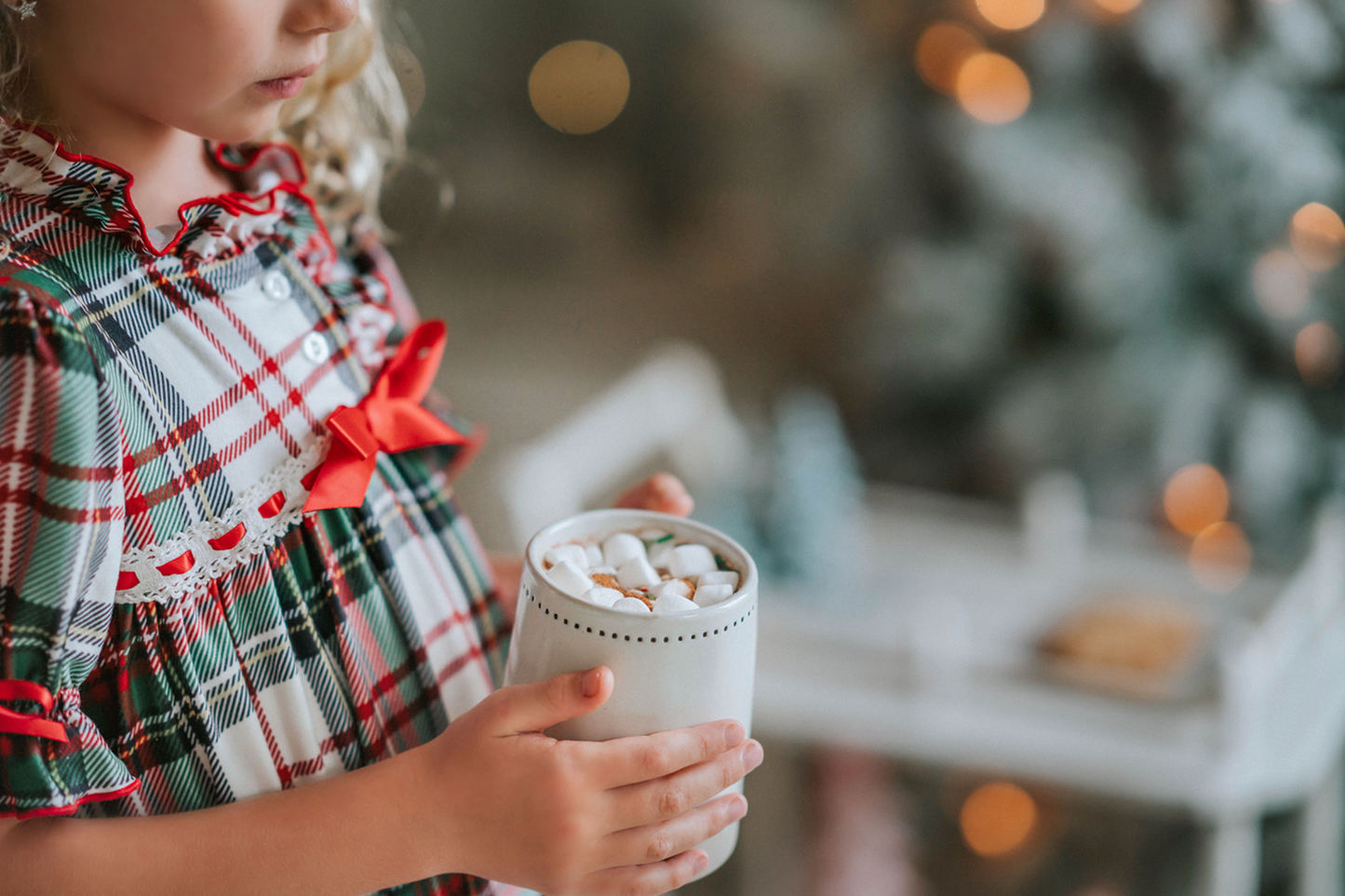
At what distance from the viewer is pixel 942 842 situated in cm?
139

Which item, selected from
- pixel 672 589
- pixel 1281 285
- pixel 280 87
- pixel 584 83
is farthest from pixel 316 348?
pixel 584 83

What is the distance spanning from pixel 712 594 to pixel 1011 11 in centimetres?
127

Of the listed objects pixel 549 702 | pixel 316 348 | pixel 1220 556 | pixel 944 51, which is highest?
pixel 944 51

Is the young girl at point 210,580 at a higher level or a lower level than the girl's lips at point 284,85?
lower

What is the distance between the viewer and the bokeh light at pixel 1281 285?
135cm

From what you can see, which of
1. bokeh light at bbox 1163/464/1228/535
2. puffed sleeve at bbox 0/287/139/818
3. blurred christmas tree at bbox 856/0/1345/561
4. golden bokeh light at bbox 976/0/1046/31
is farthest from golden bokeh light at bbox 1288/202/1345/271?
puffed sleeve at bbox 0/287/139/818

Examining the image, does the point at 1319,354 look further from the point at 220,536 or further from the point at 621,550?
the point at 220,536

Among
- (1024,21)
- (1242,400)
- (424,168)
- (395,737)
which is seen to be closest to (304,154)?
(424,168)

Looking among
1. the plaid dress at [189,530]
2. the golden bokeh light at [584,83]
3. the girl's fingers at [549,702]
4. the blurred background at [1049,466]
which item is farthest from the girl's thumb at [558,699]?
the golden bokeh light at [584,83]

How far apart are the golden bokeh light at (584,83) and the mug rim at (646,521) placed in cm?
186

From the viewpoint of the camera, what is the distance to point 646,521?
0.56m

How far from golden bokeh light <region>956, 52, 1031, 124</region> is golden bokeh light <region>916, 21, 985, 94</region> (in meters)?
0.02

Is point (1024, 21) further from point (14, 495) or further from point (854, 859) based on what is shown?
point (14, 495)

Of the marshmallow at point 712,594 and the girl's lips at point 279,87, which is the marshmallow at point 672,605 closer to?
the marshmallow at point 712,594
